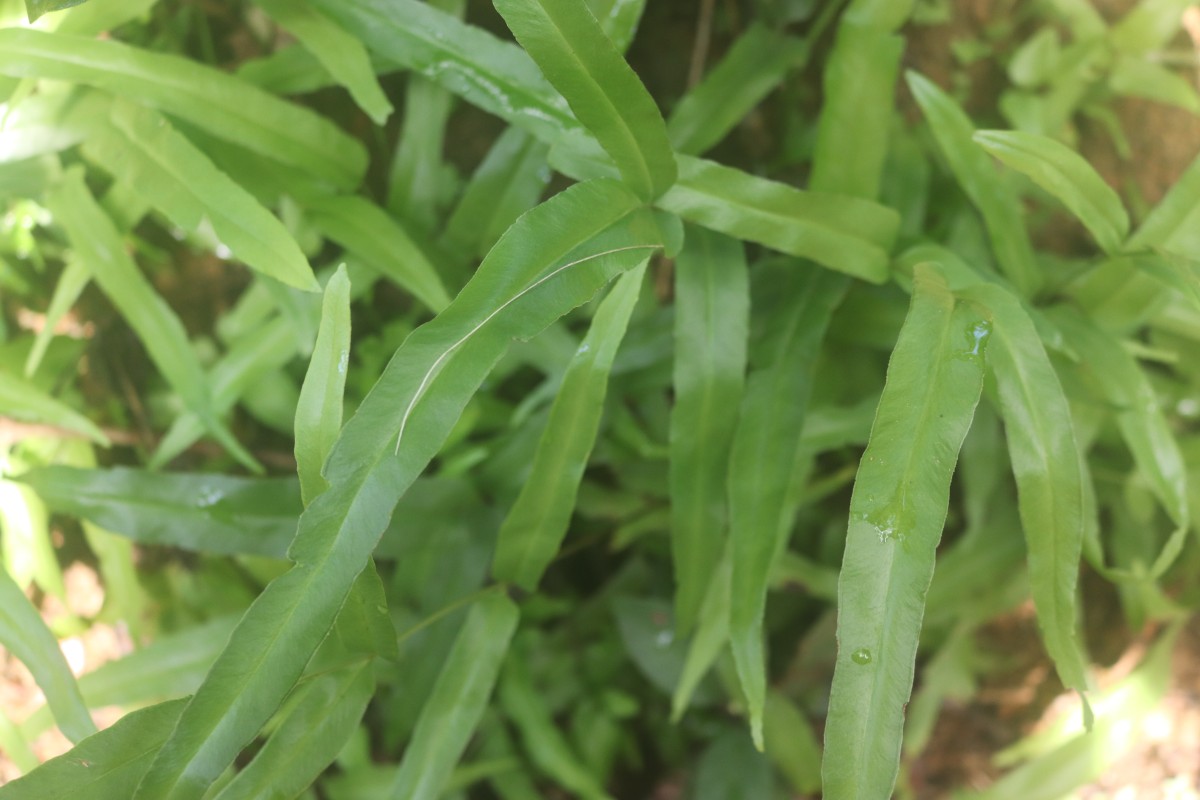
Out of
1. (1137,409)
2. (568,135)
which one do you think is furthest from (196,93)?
(1137,409)

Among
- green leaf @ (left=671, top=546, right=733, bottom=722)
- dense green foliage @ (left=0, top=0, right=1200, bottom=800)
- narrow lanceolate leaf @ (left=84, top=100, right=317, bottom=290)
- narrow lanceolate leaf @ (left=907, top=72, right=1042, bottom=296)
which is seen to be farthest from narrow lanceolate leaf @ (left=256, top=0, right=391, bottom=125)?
green leaf @ (left=671, top=546, right=733, bottom=722)

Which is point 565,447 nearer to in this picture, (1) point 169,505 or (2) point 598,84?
(2) point 598,84

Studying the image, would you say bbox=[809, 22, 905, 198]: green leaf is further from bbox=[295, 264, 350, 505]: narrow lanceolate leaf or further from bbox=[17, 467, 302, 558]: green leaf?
bbox=[17, 467, 302, 558]: green leaf

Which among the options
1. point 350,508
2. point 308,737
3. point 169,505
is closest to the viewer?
point 350,508

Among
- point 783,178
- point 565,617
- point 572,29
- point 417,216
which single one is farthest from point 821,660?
point 572,29

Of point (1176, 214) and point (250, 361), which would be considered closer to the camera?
point (1176, 214)

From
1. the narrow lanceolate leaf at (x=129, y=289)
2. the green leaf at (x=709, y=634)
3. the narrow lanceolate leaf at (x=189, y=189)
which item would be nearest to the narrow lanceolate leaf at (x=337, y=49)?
the narrow lanceolate leaf at (x=189, y=189)

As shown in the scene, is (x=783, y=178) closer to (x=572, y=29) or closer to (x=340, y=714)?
(x=572, y=29)
